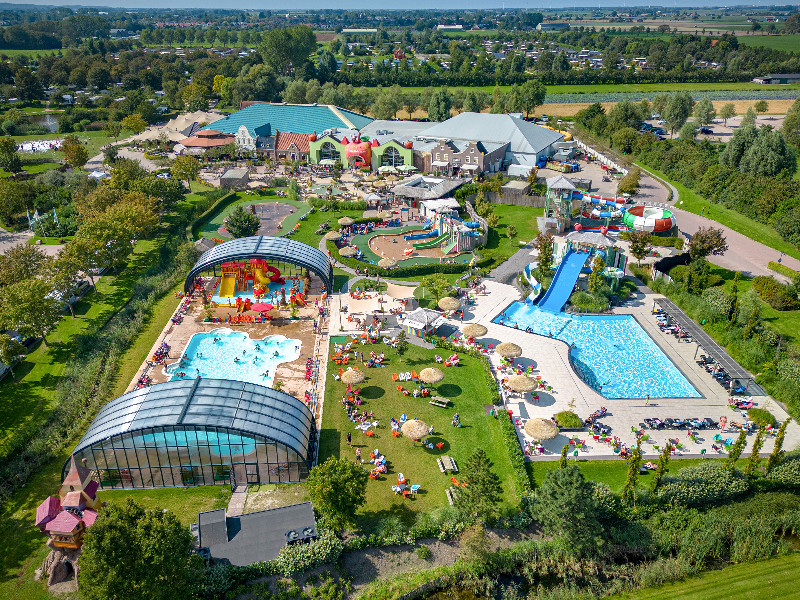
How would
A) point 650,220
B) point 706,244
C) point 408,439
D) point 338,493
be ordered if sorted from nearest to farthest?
1. point 338,493
2. point 408,439
3. point 706,244
4. point 650,220

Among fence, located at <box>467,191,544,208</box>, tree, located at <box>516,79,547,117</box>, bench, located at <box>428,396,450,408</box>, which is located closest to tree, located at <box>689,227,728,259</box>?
fence, located at <box>467,191,544,208</box>

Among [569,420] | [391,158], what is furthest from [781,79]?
[569,420]

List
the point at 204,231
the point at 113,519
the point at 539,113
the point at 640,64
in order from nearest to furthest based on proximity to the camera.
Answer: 1. the point at 113,519
2. the point at 204,231
3. the point at 539,113
4. the point at 640,64

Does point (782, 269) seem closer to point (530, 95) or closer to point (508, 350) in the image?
point (508, 350)

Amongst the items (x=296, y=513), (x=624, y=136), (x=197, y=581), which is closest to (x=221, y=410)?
(x=296, y=513)

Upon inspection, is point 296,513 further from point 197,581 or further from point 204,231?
point 204,231

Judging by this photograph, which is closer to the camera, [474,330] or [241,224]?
[474,330]
